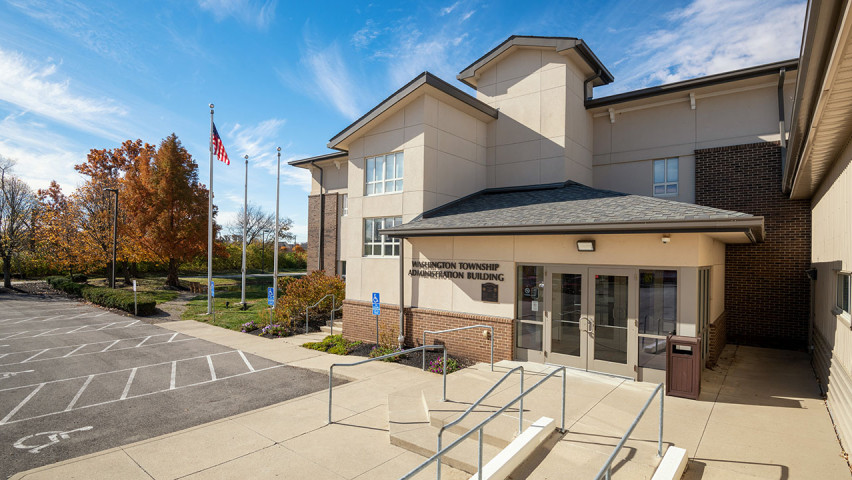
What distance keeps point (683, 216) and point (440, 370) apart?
21.8 ft

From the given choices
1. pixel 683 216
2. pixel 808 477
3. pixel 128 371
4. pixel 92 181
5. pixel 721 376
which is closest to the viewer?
pixel 808 477

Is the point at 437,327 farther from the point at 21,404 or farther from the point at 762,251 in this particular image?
the point at 762,251

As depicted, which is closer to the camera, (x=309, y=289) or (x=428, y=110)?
(x=428, y=110)

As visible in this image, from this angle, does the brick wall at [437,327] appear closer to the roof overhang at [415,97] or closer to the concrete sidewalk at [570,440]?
the concrete sidewalk at [570,440]

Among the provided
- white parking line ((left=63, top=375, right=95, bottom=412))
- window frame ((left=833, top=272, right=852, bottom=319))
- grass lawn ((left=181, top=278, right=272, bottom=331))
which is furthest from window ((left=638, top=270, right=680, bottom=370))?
grass lawn ((left=181, top=278, right=272, bottom=331))

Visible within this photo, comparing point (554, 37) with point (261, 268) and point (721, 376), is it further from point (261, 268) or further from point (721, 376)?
point (261, 268)

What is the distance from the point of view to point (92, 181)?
120 feet

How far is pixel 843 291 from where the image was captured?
7902 millimetres

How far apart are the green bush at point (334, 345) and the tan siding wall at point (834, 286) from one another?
1148 cm

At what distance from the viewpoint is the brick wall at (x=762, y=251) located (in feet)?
43.7

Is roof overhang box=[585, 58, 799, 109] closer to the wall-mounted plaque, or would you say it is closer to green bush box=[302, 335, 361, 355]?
the wall-mounted plaque

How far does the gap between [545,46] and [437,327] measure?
402 inches

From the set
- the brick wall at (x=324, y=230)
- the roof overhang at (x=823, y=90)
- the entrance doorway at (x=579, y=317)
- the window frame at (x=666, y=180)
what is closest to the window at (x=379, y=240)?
the entrance doorway at (x=579, y=317)

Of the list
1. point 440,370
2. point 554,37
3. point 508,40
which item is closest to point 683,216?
point 440,370
